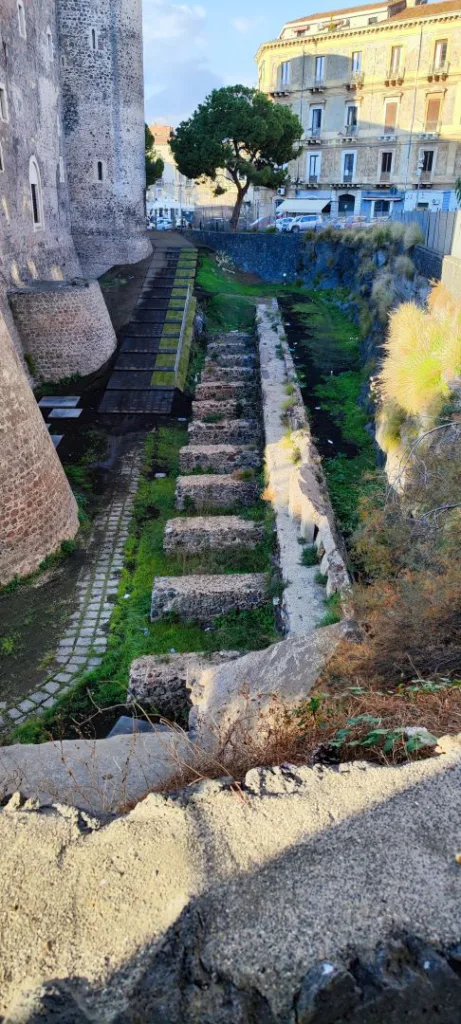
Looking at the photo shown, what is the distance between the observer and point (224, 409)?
571 inches

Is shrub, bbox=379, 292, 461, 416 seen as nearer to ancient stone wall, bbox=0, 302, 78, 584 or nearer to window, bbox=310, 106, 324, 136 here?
ancient stone wall, bbox=0, 302, 78, 584

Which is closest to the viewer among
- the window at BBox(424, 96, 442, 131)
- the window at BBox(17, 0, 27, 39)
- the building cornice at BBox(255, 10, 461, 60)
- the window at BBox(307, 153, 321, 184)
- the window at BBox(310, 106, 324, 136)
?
the window at BBox(17, 0, 27, 39)

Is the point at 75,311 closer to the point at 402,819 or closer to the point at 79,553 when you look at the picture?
the point at 79,553

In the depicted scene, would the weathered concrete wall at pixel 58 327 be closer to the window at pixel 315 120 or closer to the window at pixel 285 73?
the window at pixel 315 120

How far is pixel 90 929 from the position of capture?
269 centimetres

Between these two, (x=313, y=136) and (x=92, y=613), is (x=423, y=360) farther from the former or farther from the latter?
Answer: (x=313, y=136)

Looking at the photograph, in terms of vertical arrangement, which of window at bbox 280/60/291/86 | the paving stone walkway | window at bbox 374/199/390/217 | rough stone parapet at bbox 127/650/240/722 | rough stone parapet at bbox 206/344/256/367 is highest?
window at bbox 280/60/291/86

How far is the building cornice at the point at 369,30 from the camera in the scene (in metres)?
32.4

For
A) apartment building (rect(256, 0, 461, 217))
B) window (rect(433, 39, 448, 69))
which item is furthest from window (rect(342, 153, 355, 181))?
window (rect(433, 39, 448, 69))

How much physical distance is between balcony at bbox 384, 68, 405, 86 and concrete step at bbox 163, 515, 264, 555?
33857 mm

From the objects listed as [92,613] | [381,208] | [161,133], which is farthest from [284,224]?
[161,133]

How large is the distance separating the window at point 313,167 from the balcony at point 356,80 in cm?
350

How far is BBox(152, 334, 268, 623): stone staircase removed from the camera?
8.05 metres

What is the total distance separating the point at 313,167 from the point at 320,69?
182 inches
